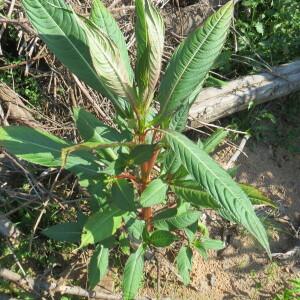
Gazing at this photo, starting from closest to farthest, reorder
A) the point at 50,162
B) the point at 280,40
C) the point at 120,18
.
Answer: the point at 50,162 → the point at 120,18 → the point at 280,40

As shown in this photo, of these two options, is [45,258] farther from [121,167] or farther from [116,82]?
[116,82]

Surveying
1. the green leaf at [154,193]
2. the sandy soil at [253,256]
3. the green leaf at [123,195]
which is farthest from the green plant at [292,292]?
the green leaf at [123,195]

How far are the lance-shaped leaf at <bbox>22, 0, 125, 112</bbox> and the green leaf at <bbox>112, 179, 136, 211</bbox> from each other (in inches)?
15.7

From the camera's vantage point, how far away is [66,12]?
1.56m

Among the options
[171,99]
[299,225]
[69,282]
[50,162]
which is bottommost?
[299,225]

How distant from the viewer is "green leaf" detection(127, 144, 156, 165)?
1687mm

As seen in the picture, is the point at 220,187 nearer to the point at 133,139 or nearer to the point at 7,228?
the point at 133,139

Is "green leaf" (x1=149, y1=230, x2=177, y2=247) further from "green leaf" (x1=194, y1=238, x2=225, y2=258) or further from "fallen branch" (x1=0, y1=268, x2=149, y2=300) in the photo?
"fallen branch" (x1=0, y1=268, x2=149, y2=300)

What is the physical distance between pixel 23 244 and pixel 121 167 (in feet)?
3.97

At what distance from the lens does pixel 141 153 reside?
1.71 meters

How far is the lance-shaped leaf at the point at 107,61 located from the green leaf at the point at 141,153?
24 cm

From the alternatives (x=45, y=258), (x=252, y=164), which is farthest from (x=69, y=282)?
(x=252, y=164)

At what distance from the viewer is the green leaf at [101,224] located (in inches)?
76.2

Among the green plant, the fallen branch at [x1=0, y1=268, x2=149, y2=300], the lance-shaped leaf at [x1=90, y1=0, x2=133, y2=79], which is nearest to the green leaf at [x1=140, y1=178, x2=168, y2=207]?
the lance-shaped leaf at [x1=90, y1=0, x2=133, y2=79]
